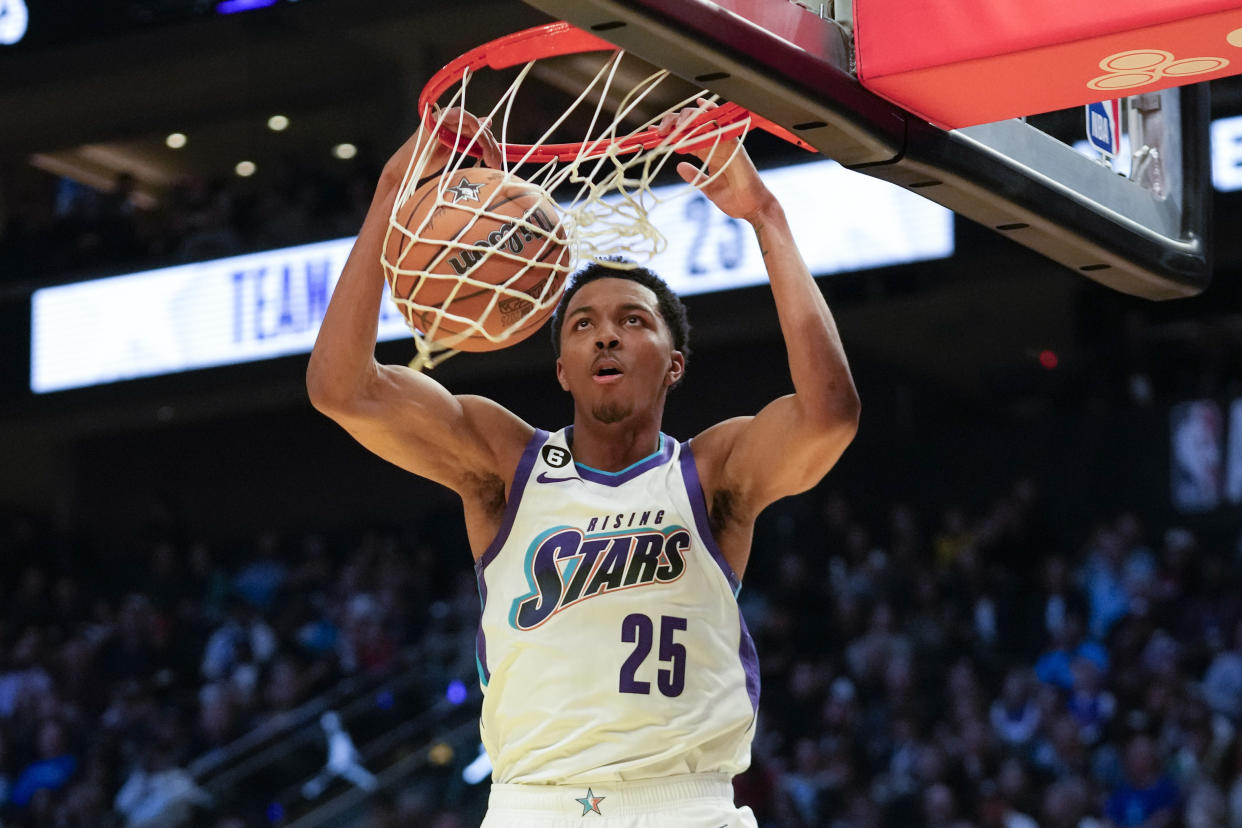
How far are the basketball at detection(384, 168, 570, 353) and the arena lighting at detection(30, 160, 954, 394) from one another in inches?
289

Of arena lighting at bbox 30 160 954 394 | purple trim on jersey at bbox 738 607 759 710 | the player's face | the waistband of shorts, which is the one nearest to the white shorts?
the waistband of shorts

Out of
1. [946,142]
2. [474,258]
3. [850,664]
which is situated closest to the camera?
[946,142]

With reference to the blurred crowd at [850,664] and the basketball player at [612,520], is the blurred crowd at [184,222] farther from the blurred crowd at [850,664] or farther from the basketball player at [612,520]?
the basketball player at [612,520]

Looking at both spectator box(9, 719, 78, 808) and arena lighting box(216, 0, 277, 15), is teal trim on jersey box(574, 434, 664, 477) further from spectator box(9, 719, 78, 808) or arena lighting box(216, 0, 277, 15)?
arena lighting box(216, 0, 277, 15)

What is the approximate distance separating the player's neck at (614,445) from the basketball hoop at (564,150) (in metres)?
0.36

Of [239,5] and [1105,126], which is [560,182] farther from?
[239,5]

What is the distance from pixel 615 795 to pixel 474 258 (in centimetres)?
108

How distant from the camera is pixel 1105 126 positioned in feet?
11.0

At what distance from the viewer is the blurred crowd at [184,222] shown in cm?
1284

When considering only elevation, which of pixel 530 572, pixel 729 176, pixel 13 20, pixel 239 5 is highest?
pixel 13 20

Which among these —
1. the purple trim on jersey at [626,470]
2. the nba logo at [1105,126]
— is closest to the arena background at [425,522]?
the nba logo at [1105,126]

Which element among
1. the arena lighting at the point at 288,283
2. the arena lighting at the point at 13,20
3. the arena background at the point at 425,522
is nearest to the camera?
the arena background at the point at 425,522

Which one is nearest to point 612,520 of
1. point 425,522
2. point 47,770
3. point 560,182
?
point 560,182

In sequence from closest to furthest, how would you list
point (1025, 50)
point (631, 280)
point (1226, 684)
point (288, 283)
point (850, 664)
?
1. point (1025, 50)
2. point (631, 280)
3. point (1226, 684)
4. point (850, 664)
5. point (288, 283)
